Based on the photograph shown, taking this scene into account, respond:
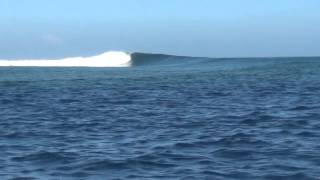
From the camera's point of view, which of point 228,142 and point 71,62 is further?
point 71,62

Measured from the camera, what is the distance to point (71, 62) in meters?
120

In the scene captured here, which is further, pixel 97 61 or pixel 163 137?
Result: pixel 97 61

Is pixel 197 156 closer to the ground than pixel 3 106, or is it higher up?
closer to the ground

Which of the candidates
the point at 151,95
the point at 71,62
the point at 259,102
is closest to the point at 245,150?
the point at 259,102

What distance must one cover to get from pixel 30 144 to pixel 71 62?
4027 inches

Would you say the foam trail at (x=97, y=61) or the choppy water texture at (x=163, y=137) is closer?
the choppy water texture at (x=163, y=137)

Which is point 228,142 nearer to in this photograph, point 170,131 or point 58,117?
point 170,131

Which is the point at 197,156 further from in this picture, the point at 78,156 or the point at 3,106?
the point at 3,106

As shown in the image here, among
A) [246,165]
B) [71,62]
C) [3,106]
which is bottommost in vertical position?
[246,165]

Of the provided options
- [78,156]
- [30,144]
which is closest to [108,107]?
[30,144]

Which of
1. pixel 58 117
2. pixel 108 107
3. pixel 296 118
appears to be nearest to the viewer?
pixel 296 118

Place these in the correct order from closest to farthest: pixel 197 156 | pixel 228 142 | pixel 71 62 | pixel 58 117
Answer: pixel 197 156
pixel 228 142
pixel 58 117
pixel 71 62

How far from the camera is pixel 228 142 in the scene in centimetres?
1744

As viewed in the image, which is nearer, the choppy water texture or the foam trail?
the choppy water texture
